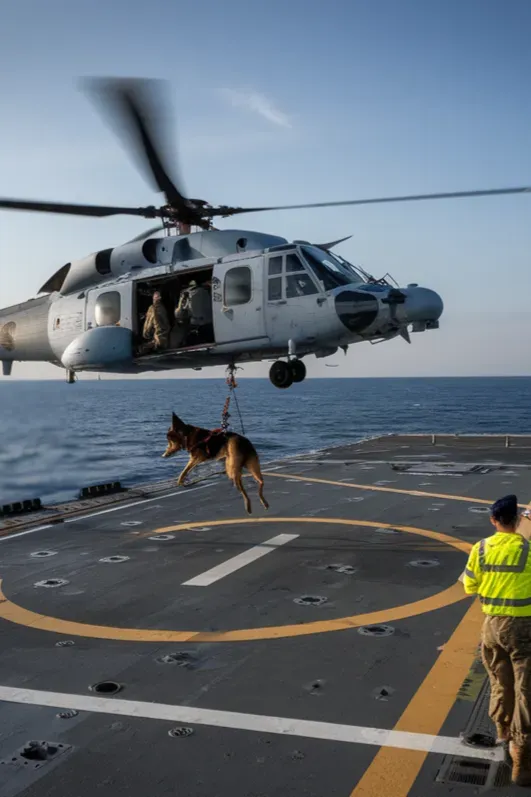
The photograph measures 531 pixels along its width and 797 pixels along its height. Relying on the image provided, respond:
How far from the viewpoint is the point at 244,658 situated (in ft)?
30.1

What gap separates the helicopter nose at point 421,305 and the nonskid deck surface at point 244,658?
15.8 ft

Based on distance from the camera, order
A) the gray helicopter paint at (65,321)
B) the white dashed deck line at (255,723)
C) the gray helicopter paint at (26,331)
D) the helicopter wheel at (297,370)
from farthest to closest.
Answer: the gray helicopter paint at (26,331) → the gray helicopter paint at (65,321) → the helicopter wheel at (297,370) → the white dashed deck line at (255,723)

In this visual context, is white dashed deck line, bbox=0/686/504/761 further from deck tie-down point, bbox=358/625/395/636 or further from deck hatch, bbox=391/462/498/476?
deck hatch, bbox=391/462/498/476

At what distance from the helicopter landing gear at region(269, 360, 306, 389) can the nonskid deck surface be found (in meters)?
3.76

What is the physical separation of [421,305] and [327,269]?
2.02m

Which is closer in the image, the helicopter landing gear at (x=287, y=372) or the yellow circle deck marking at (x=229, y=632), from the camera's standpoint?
the yellow circle deck marking at (x=229, y=632)

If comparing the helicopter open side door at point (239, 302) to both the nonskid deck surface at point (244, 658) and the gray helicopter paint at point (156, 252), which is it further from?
the nonskid deck surface at point (244, 658)

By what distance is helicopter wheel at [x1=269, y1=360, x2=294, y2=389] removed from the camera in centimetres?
1345

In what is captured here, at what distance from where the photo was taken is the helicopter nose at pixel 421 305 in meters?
11.9

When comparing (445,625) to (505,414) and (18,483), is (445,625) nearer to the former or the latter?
(18,483)

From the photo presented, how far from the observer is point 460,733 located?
6.97 m

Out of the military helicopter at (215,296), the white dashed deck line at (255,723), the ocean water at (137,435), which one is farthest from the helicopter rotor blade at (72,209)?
the ocean water at (137,435)

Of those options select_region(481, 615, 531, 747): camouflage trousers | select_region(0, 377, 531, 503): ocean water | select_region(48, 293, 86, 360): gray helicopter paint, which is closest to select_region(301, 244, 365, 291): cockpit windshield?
select_region(48, 293, 86, 360): gray helicopter paint

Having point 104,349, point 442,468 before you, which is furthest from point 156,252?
point 442,468
